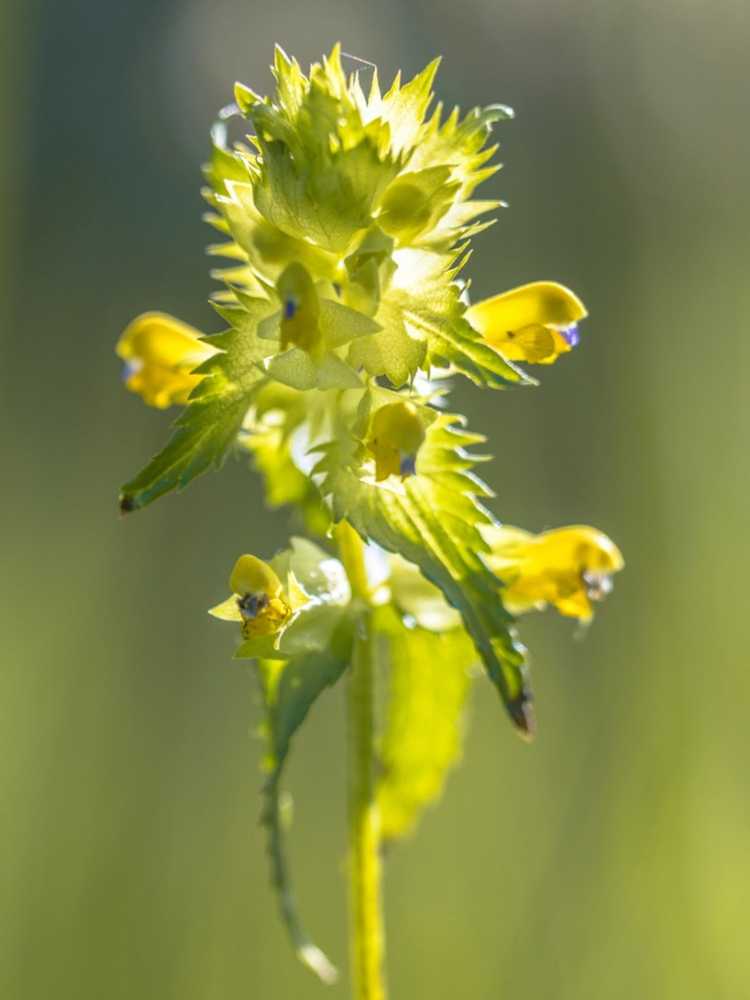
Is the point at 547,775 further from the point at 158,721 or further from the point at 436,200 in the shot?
the point at 436,200

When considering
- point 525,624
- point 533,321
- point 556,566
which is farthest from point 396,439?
point 525,624

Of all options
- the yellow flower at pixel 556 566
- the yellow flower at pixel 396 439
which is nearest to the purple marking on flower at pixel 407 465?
the yellow flower at pixel 396 439

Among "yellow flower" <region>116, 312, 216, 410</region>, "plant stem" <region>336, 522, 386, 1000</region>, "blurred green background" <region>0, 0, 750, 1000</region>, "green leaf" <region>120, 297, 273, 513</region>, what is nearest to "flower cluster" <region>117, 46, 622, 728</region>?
"green leaf" <region>120, 297, 273, 513</region>

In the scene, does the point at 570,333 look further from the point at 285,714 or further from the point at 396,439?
the point at 285,714

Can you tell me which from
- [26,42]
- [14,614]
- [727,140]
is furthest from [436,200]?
[727,140]

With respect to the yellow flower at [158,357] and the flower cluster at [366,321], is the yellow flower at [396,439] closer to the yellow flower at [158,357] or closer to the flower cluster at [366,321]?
the flower cluster at [366,321]

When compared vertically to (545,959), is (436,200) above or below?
above

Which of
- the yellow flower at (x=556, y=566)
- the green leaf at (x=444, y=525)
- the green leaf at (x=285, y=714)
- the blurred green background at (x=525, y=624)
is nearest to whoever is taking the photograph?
the green leaf at (x=444, y=525)
